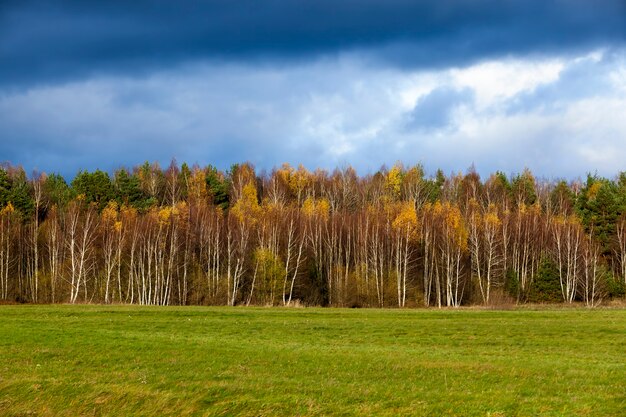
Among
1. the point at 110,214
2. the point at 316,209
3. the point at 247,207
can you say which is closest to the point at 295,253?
the point at 247,207

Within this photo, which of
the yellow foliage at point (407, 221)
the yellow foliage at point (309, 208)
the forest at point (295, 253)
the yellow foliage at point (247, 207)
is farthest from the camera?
the yellow foliage at point (309, 208)

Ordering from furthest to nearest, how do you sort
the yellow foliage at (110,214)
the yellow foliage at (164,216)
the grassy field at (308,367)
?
the yellow foliage at (110,214) → the yellow foliage at (164,216) → the grassy field at (308,367)

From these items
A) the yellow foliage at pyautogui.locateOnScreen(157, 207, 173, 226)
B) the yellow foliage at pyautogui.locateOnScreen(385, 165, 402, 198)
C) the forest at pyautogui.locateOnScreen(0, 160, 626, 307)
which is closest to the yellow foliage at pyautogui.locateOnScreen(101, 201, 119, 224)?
the forest at pyautogui.locateOnScreen(0, 160, 626, 307)

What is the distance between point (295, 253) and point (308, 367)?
6653 centimetres

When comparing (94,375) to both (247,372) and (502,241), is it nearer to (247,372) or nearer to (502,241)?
(247,372)

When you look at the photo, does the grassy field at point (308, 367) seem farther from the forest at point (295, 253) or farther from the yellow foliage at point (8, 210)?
the yellow foliage at point (8, 210)

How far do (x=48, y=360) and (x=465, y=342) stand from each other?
2087 cm

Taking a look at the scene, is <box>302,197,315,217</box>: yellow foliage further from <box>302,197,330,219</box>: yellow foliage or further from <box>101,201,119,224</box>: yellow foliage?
<box>101,201,119,224</box>: yellow foliage

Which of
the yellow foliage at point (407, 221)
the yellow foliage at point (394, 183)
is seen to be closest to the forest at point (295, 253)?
the yellow foliage at point (407, 221)

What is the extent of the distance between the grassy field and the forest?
41125 mm

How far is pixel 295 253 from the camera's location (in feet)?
295

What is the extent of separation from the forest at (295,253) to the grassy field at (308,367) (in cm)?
4112

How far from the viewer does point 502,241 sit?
318ft

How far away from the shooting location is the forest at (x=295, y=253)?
8506cm
